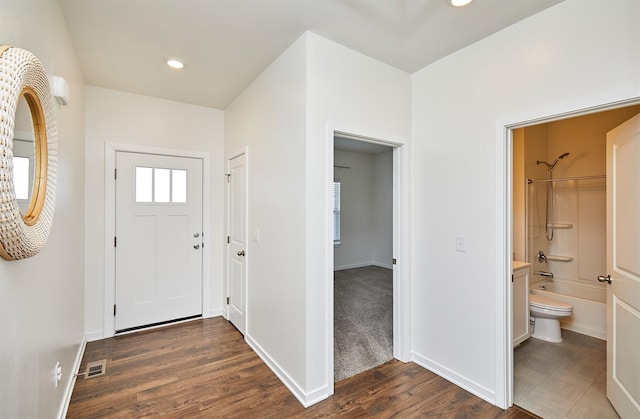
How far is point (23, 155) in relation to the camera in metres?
1.15

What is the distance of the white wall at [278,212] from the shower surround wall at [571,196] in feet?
8.80

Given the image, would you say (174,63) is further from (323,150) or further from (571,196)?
(571,196)

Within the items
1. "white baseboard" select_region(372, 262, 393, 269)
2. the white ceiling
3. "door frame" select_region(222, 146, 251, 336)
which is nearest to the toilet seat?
the white ceiling

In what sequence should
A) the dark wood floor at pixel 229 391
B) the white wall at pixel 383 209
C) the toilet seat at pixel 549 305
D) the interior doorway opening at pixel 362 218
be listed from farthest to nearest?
the white wall at pixel 383 209, the interior doorway opening at pixel 362 218, the toilet seat at pixel 549 305, the dark wood floor at pixel 229 391

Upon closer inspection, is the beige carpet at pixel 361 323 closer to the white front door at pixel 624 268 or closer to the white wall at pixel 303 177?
the white wall at pixel 303 177

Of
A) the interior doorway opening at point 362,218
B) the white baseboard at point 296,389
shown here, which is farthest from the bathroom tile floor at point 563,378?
the interior doorway opening at point 362,218

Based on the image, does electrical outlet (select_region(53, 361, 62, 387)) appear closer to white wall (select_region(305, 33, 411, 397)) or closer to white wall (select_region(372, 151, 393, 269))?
white wall (select_region(305, 33, 411, 397))

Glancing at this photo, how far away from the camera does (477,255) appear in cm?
220

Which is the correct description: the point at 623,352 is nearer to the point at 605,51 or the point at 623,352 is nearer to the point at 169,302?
the point at 605,51

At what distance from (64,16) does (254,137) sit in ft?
5.05

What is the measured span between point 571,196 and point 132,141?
530 cm

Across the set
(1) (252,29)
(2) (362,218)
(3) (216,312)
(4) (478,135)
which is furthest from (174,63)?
(2) (362,218)

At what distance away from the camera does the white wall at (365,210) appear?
6445 mm

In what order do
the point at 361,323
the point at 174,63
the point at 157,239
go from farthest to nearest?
the point at 361,323, the point at 157,239, the point at 174,63
